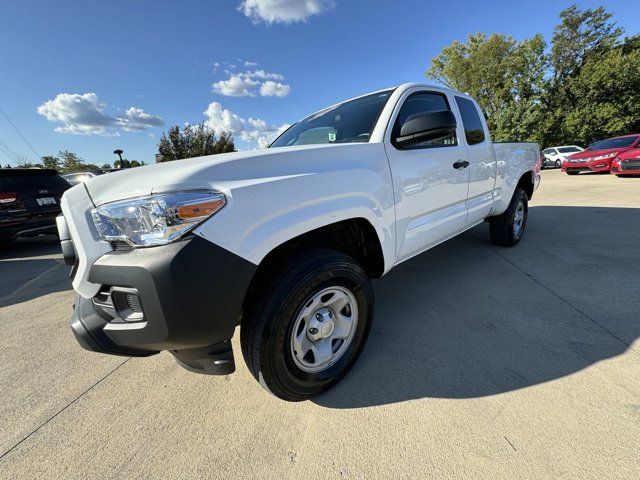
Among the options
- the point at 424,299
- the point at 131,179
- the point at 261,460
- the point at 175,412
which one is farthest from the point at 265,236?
the point at 424,299

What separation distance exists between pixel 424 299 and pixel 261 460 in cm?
198

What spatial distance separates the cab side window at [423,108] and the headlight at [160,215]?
1471 mm

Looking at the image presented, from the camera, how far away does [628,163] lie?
411 inches

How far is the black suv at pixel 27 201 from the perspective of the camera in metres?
5.17

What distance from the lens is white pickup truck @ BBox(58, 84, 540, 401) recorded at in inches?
49.3

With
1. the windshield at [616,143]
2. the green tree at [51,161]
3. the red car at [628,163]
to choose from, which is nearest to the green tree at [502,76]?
the windshield at [616,143]

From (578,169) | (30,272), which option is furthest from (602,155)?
(30,272)

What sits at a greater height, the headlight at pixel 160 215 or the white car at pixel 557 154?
the headlight at pixel 160 215

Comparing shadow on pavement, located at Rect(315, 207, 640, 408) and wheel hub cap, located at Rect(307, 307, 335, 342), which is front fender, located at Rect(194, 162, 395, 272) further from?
shadow on pavement, located at Rect(315, 207, 640, 408)

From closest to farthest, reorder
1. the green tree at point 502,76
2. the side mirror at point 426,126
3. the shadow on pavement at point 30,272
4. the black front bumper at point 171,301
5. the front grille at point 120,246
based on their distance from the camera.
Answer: the black front bumper at point 171,301, the front grille at point 120,246, the side mirror at point 426,126, the shadow on pavement at point 30,272, the green tree at point 502,76

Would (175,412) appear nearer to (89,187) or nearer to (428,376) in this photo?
(89,187)

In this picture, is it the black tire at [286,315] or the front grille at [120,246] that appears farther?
the black tire at [286,315]

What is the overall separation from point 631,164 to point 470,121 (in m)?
11.6

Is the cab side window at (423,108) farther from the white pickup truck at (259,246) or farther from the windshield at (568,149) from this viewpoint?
the windshield at (568,149)
